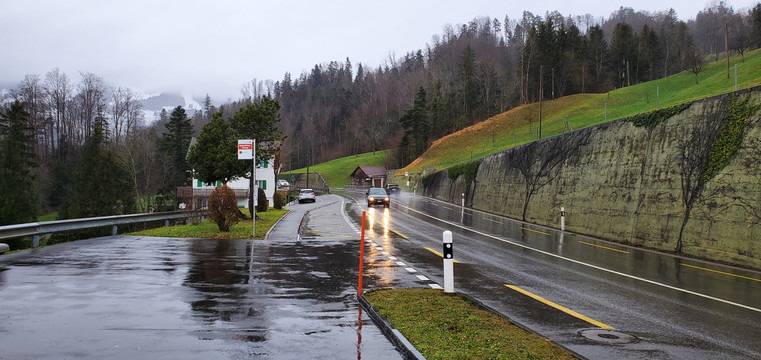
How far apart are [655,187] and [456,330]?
1421 cm

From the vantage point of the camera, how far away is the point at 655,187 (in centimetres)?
1723

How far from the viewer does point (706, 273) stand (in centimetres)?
1181

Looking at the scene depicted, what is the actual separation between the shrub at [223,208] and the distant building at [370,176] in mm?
87651

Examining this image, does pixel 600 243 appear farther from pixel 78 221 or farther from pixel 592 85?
pixel 592 85

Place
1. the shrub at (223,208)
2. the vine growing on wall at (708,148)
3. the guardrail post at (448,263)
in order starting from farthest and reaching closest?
1. the shrub at (223,208)
2. the vine growing on wall at (708,148)
3. the guardrail post at (448,263)

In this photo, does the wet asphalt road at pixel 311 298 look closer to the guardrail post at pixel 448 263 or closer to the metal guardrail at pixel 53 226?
the guardrail post at pixel 448 263

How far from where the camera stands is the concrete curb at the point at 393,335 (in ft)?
16.9

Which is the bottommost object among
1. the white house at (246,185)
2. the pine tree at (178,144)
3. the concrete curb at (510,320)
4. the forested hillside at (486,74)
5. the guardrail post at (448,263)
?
the concrete curb at (510,320)

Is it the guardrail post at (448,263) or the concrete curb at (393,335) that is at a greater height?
the guardrail post at (448,263)

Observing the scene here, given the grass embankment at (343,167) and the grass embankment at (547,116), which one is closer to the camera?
the grass embankment at (547,116)

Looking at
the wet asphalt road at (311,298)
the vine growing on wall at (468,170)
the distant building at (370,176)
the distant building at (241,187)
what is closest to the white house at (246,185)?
the distant building at (241,187)

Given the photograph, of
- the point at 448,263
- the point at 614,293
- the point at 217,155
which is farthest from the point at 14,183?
the point at 614,293

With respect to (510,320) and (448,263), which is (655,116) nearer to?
(448,263)

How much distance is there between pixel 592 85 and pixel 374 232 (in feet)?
308
